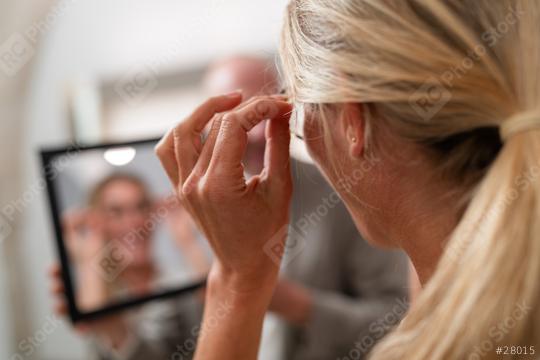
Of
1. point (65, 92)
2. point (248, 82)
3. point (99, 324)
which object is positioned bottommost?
point (99, 324)

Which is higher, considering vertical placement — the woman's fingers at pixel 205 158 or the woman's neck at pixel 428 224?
the woman's fingers at pixel 205 158

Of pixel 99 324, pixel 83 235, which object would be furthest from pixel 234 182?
pixel 99 324

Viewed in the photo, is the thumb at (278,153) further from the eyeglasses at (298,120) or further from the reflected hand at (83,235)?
the reflected hand at (83,235)

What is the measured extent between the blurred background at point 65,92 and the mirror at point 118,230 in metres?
0.67

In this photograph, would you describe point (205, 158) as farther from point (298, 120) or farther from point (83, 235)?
point (83, 235)

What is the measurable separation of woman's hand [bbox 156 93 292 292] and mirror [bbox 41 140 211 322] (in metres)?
0.23

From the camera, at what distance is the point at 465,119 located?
41 cm

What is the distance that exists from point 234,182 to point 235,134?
0.05 meters

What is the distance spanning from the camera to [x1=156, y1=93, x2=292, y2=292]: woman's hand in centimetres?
52

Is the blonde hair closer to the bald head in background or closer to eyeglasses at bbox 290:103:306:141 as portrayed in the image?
eyeglasses at bbox 290:103:306:141

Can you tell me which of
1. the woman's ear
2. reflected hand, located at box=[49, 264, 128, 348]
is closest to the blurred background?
reflected hand, located at box=[49, 264, 128, 348]

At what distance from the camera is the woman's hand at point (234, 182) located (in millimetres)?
515

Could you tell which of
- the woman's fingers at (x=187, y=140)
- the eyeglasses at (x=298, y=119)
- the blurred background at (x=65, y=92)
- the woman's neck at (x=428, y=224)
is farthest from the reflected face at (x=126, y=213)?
the blurred background at (x=65, y=92)

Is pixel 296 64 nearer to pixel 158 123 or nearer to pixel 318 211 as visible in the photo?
pixel 318 211
